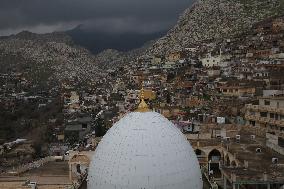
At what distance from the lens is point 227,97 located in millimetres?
55094

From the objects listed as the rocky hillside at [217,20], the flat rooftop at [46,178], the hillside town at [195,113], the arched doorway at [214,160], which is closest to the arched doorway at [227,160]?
the hillside town at [195,113]

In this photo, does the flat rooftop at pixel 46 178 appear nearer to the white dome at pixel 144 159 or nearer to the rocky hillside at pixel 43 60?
the white dome at pixel 144 159

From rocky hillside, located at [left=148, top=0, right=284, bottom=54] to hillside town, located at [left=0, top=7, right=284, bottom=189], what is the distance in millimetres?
13666

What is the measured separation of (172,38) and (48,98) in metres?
43.0

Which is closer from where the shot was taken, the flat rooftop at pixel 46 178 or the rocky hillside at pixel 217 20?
the flat rooftop at pixel 46 178

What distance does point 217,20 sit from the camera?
118875 millimetres

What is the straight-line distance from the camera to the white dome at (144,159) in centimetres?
1573

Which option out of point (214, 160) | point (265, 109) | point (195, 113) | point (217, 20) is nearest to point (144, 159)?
point (214, 160)

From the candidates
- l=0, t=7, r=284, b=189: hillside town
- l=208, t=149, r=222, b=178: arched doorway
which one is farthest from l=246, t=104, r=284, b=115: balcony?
l=208, t=149, r=222, b=178: arched doorway

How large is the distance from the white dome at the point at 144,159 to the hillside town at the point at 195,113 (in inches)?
97.8

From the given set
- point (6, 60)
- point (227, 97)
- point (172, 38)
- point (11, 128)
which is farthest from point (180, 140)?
point (6, 60)

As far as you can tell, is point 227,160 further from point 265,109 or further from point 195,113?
point 195,113

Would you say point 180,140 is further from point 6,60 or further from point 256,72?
point 6,60

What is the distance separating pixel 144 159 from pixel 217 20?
106007 mm
